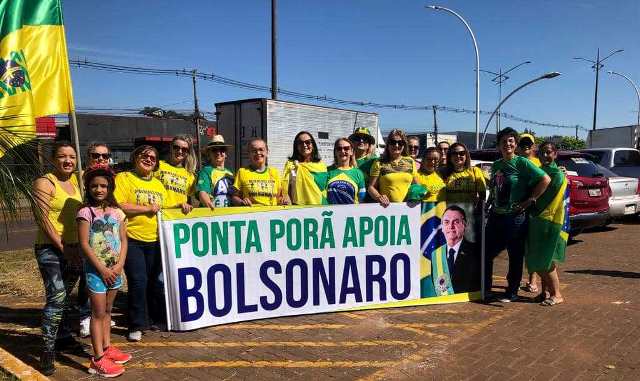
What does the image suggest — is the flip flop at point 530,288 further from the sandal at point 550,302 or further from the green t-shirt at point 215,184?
the green t-shirt at point 215,184

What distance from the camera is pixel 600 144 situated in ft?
80.7

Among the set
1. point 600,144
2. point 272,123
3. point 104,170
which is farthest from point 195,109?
point 104,170

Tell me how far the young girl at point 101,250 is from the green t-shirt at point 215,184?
1102 mm

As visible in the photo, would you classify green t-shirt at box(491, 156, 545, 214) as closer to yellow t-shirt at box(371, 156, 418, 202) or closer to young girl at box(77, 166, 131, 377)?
yellow t-shirt at box(371, 156, 418, 202)

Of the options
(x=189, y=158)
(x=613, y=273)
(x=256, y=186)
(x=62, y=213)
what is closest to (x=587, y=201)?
(x=613, y=273)

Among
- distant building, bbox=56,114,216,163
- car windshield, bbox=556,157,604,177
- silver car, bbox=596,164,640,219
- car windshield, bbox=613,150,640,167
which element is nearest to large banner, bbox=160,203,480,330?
car windshield, bbox=556,157,604,177

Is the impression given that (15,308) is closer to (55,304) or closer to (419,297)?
(55,304)

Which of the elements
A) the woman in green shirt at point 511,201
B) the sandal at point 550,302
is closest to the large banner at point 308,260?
the woman in green shirt at point 511,201

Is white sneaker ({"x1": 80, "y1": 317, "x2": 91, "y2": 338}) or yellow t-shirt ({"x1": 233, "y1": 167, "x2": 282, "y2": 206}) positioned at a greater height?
yellow t-shirt ({"x1": 233, "y1": 167, "x2": 282, "y2": 206})

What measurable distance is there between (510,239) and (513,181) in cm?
66

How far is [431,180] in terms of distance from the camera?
5.40m

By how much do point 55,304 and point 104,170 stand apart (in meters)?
1.08

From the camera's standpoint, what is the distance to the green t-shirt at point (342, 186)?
5.07 metres

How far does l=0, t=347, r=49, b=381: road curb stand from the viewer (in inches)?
129
